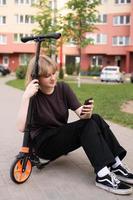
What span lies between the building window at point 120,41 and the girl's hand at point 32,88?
61.3m

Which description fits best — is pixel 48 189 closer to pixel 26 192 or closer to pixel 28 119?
pixel 26 192

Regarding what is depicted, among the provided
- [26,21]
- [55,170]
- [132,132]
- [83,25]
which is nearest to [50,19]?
[83,25]

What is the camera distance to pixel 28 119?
5246mm

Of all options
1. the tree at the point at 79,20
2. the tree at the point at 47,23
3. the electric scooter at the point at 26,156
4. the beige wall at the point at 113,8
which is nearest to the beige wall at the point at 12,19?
the beige wall at the point at 113,8

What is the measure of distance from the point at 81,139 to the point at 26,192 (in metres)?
0.79

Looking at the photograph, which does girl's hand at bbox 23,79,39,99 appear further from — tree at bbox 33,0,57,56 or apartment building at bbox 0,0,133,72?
apartment building at bbox 0,0,133,72

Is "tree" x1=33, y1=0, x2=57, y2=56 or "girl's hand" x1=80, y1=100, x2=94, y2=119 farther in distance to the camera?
"tree" x1=33, y1=0, x2=57, y2=56

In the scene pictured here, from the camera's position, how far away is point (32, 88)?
520cm

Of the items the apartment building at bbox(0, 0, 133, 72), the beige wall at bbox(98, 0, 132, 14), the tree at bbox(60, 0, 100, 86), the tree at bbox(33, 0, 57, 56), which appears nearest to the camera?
the tree at bbox(60, 0, 100, 86)

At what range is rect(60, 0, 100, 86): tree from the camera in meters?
27.4

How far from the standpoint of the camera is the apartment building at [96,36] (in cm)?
6600

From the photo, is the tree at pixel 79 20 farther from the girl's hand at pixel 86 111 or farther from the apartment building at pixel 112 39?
the apartment building at pixel 112 39

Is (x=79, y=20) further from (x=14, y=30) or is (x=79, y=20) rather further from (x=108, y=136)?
(x=14, y=30)

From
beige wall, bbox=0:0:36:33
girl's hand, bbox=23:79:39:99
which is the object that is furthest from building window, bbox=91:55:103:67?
girl's hand, bbox=23:79:39:99
